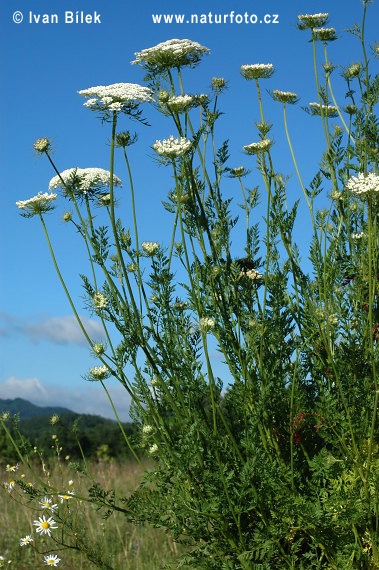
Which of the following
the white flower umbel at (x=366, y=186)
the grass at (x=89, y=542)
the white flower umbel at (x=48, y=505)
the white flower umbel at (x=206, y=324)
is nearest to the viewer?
the white flower umbel at (x=366, y=186)

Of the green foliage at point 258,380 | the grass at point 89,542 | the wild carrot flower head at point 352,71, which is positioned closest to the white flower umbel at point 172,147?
the green foliage at point 258,380

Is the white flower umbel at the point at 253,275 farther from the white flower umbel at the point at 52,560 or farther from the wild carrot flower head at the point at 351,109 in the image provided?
the white flower umbel at the point at 52,560

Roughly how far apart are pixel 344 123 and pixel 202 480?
87.5 inches

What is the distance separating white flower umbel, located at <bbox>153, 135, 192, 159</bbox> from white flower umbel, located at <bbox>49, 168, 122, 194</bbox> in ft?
1.62

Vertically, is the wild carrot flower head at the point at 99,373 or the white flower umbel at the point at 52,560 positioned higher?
the wild carrot flower head at the point at 99,373

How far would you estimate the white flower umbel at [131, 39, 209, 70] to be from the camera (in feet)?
9.32

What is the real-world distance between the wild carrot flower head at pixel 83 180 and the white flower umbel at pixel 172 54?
24.8 inches

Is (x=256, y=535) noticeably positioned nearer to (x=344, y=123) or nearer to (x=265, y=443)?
(x=265, y=443)

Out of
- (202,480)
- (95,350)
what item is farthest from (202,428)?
(95,350)

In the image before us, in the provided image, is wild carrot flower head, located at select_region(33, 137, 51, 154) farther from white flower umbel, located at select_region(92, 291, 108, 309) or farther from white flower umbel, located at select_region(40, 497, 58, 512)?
white flower umbel, located at select_region(40, 497, 58, 512)

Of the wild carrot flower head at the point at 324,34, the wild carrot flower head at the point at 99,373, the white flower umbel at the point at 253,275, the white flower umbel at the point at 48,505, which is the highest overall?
the wild carrot flower head at the point at 324,34

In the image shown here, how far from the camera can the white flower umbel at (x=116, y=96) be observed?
2588 mm

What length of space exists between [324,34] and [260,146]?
100cm

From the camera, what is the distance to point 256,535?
107 inches
